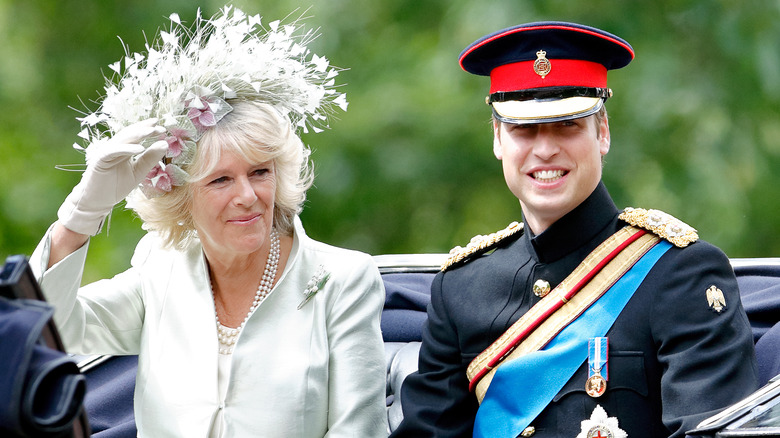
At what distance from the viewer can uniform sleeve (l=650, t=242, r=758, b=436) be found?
8.40 ft

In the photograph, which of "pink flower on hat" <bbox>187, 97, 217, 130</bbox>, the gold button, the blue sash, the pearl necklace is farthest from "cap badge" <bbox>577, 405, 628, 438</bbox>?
"pink flower on hat" <bbox>187, 97, 217, 130</bbox>

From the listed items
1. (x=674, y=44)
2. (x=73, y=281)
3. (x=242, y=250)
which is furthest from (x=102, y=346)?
(x=674, y=44)

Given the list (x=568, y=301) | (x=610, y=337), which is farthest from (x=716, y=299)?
(x=568, y=301)

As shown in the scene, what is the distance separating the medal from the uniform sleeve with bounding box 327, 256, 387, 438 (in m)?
0.61

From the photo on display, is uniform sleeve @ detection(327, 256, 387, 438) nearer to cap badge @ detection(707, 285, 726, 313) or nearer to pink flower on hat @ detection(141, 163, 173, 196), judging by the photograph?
pink flower on hat @ detection(141, 163, 173, 196)

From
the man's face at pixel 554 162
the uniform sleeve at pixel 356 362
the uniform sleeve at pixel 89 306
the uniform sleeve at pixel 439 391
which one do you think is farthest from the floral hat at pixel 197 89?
the uniform sleeve at pixel 439 391

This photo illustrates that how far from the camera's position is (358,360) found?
3098 mm

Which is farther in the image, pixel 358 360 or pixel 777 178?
pixel 777 178

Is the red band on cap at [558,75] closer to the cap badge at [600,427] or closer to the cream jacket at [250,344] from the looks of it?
the cream jacket at [250,344]

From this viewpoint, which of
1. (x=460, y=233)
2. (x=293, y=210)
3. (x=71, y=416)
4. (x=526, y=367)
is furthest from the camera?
(x=460, y=233)

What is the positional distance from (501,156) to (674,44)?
3004 millimetres

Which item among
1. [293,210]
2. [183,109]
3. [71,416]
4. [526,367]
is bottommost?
[526,367]

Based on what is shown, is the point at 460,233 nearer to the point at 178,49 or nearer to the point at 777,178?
the point at 777,178

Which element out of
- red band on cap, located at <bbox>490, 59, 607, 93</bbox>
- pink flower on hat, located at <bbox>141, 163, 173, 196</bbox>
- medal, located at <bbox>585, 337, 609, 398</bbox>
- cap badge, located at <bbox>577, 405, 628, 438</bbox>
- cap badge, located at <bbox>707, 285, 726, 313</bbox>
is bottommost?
cap badge, located at <bbox>577, 405, 628, 438</bbox>
